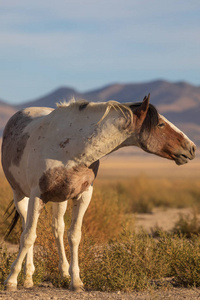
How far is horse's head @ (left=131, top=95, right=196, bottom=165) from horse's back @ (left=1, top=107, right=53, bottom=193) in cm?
167

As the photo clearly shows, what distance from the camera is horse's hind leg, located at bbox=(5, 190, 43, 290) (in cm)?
711

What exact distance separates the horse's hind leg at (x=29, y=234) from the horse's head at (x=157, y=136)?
5.02 feet

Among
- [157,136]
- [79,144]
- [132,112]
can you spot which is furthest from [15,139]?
[157,136]

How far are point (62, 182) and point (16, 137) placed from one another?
4.43 ft

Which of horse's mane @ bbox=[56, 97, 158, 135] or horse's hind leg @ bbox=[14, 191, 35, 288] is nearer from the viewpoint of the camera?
horse's mane @ bbox=[56, 97, 158, 135]

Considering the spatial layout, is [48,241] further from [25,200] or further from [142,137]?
[142,137]

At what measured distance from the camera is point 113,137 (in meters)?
6.98

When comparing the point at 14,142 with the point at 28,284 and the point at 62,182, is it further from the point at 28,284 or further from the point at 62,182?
the point at 28,284

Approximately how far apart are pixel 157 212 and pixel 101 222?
37.3ft

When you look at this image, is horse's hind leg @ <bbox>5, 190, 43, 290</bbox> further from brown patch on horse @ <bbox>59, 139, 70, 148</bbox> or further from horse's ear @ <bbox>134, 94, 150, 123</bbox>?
horse's ear @ <bbox>134, 94, 150, 123</bbox>

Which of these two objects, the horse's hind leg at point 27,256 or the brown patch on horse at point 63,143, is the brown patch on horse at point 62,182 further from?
the horse's hind leg at point 27,256

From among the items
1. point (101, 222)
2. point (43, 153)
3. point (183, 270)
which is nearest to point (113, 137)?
point (43, 153)

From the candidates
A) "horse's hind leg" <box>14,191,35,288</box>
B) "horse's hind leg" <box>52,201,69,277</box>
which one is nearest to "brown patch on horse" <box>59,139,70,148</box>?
"horse's hind leg" <box>52,201,69,277</box>

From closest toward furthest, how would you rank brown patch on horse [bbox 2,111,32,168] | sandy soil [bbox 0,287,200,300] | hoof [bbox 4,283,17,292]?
sandy soil [bbox 0,287,200,300] < hoof [bbox 4,283,17,292] < brown patch on horse [bbox 2,111,32,168]
